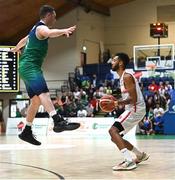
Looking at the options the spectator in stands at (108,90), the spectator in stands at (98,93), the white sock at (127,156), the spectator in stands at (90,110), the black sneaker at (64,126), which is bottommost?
the spectator in stands at (90,110)

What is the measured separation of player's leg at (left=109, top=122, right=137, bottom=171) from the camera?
7.00m

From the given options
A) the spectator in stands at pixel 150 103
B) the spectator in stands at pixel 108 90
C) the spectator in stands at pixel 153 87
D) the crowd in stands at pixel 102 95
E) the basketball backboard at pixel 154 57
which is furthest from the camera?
the spectator in stands at pixel 108 90

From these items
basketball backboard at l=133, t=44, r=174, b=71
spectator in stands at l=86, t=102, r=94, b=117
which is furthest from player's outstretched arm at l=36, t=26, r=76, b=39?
basketball backboard at l=133, t=44, r=174, b=71

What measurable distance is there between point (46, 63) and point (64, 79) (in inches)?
65.0

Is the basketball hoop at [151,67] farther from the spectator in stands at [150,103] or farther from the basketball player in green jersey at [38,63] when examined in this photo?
the basketball player in green jersey at [38,63]

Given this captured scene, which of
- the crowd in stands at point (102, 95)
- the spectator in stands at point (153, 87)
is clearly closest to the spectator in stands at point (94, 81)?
the crowd in stands at point (102, 95)

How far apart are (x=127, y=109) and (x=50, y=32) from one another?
1.96 m

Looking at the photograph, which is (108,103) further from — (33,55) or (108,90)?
(108,90)

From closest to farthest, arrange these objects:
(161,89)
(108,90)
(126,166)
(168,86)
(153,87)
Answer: (126,166) < (161,89) < (168,86) < (153,87) < (108,90)

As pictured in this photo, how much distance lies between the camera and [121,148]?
7.16 metres

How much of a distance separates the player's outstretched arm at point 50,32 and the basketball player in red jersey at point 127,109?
145 centimetres

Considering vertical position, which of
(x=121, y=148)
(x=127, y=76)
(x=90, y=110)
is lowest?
(x=90, y=110)

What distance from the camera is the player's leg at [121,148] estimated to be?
276 inches

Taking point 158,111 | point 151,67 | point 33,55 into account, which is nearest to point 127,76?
point 33,55
